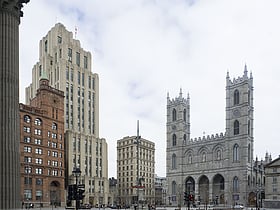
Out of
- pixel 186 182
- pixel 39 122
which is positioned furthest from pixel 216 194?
pixel 39 122

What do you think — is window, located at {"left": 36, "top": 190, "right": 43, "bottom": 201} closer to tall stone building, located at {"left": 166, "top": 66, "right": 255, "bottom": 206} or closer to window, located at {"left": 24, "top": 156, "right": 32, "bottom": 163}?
window, located at {"left": 24, "top": 156, "right": 32, "bottom": 163}

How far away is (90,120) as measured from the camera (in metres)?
120

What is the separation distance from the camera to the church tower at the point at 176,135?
5030 inches

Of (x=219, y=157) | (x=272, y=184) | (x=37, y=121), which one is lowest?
(x=272, y=184)

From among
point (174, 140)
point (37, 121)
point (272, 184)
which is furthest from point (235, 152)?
point (37, 121)

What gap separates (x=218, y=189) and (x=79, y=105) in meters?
47.8

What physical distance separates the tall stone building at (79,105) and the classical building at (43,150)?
8.43 meters

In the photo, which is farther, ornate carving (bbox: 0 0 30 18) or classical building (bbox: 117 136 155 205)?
classical building (bbox: 117 136 155 205)

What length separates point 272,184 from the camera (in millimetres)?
84125

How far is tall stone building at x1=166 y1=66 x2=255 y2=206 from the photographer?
110m

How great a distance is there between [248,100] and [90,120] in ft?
154

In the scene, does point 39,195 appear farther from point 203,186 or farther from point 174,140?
point 174,140

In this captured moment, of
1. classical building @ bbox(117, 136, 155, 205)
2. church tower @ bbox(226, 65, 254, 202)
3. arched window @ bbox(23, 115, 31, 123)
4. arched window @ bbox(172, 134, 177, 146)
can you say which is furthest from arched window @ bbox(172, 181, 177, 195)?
arched window @ bbox(23, 115, 31, 123)

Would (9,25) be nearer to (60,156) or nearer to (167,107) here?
(60,156)
